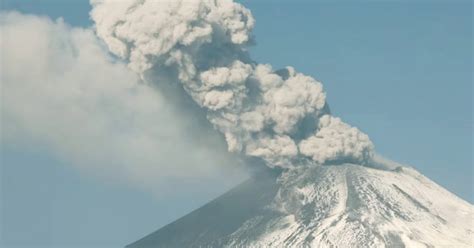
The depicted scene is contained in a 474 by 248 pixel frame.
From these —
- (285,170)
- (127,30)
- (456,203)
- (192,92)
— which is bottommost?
(456,203)

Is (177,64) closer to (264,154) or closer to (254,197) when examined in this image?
(264,154)

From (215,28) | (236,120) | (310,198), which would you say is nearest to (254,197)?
A: (310,198)

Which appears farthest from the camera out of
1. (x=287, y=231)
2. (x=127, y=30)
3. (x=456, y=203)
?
(x=456, y=203)
